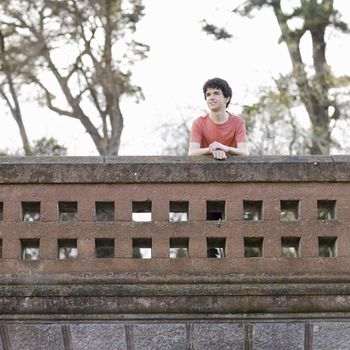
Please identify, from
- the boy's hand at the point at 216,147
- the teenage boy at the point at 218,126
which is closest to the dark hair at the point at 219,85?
the teenage boy at the point at 218,126

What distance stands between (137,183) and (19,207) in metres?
0.86

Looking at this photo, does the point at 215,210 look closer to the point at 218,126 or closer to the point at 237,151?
the point at 237,151

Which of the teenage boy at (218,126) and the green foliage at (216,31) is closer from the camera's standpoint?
the teenage boy at (218,126)

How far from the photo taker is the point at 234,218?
700 cm

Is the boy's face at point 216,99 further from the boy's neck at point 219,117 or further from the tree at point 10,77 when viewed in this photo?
the tree at point 10,77

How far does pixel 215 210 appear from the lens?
7.19 m

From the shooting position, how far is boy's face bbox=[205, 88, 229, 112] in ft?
24.6

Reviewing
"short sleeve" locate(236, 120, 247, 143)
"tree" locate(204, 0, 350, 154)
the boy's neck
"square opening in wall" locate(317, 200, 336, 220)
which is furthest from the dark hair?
"tree" locate(204, 0, 350, 154)

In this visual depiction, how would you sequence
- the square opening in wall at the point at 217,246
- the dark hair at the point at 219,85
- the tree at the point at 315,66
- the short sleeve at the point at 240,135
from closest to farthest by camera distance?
the square opening in wall at the point at 217,246 < the short sleeve at the point at 240,135 < the dark hair at the point at 219,85 < the tree at the point at 315,66

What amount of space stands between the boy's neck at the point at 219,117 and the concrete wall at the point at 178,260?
1.58 feet

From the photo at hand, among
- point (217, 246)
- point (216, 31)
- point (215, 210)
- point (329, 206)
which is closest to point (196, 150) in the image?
point (215, 210)

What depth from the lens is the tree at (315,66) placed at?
22.6 meters

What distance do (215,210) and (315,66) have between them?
17.6 metres

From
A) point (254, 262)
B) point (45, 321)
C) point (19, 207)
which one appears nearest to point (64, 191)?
point (19, 207)
